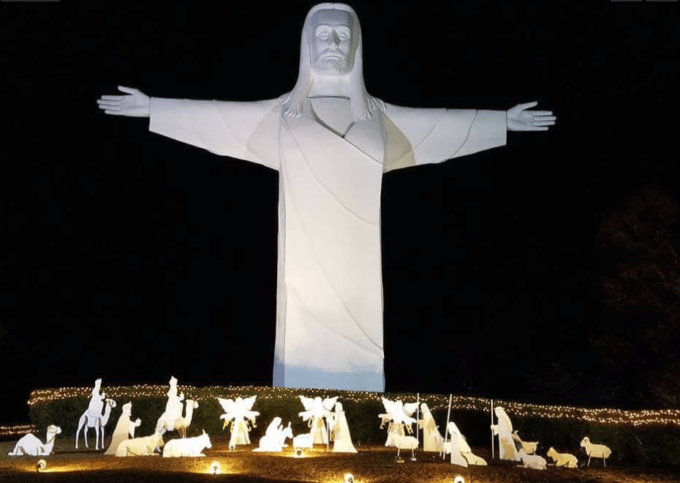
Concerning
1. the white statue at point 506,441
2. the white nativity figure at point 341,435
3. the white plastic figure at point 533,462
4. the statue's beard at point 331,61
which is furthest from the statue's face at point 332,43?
the white plastic figure at point 533,462

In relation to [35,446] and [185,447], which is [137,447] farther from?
[35,446]

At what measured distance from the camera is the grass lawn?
30.5 feet

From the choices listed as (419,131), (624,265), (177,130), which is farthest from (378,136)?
(624,265)

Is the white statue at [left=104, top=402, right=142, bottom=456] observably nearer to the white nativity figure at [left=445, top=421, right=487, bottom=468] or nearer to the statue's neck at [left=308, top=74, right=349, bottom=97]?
the white nativity figure at [left=445, top=421, right=487, bottom=468]

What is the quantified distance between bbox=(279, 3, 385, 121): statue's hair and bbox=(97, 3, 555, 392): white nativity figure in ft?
0.06

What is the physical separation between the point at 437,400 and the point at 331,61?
7.10 meters

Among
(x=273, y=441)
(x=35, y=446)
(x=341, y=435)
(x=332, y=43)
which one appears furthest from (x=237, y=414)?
(x=332, y=43)

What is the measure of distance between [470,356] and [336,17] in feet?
42.7

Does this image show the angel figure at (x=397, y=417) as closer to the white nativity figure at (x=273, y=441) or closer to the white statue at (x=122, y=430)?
the white nativity figure at (x=273, y=441)

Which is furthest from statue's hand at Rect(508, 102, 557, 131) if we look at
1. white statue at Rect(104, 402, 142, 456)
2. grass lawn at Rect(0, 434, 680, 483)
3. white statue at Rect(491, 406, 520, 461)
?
white statue at Rect(104, 402, 142, 456)

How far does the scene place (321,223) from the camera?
1744 cm

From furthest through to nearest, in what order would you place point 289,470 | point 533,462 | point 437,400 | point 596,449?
point 437,400, point 596,449, point 533,462, point 289,470

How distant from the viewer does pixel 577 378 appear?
23875 millimetres

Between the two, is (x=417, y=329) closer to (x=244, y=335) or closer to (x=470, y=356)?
(x=470, y=356)
